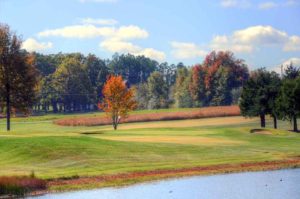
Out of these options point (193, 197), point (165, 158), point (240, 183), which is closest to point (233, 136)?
point (165, 158)

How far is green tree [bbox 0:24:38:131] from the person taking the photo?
90.2 m

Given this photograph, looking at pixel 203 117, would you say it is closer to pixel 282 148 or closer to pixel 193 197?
pixel 282 148

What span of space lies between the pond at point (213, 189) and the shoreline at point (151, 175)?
1187 millimetres

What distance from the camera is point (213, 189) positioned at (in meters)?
40.2

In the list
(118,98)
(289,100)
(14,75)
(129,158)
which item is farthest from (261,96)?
(129,158)

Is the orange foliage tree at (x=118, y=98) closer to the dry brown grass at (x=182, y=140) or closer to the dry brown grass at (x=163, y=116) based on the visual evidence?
the dry brown grass at (x=163, y=116)

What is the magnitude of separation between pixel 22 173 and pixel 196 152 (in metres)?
20.5

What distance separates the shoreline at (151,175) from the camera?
41.3m

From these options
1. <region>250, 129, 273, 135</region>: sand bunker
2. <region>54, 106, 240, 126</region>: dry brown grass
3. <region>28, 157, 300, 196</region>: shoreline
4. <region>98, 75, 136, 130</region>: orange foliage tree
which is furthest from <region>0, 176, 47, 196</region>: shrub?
<region>54, 106, 240, 126</region>: dry brown grass

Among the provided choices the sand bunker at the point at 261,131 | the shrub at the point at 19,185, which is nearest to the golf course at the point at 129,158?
the shrub at the point at 19,185

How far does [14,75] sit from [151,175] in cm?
4824

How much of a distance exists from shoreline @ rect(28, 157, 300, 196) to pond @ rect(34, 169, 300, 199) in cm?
119

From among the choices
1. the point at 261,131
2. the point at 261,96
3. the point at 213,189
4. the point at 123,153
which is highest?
the point at 261,96

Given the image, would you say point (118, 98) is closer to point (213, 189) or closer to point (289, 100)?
point (289, 100)
